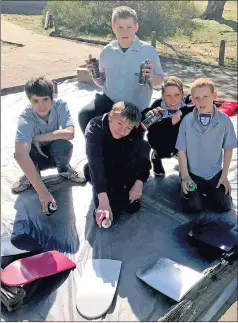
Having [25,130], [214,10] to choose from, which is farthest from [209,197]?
[214,10]

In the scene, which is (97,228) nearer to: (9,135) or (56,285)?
(56,285)

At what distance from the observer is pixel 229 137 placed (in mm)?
2934

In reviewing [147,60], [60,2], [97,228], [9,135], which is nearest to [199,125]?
[147,60]

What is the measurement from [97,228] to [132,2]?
11.5 meters

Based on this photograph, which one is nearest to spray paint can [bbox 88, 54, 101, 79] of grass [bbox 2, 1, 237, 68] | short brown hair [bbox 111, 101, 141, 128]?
short brown hair [bbox 111, 101, 141, 128]

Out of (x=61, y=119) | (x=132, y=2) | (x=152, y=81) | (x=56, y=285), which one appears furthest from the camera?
(x=132, y=2)

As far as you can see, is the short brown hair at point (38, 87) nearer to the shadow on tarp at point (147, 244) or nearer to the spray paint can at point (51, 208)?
the spray paint can at point (51, 208)

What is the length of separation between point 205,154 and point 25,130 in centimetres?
127

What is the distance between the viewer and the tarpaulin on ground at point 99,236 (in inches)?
87.7

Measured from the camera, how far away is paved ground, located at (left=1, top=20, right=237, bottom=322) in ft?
22.4

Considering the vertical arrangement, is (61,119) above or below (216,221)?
above

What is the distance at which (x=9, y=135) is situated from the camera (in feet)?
13.7

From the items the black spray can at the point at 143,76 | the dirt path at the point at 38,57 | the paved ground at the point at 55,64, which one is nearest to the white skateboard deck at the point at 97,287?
the black spray can at the point at 143,76

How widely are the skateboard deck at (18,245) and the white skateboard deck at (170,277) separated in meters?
0.66
